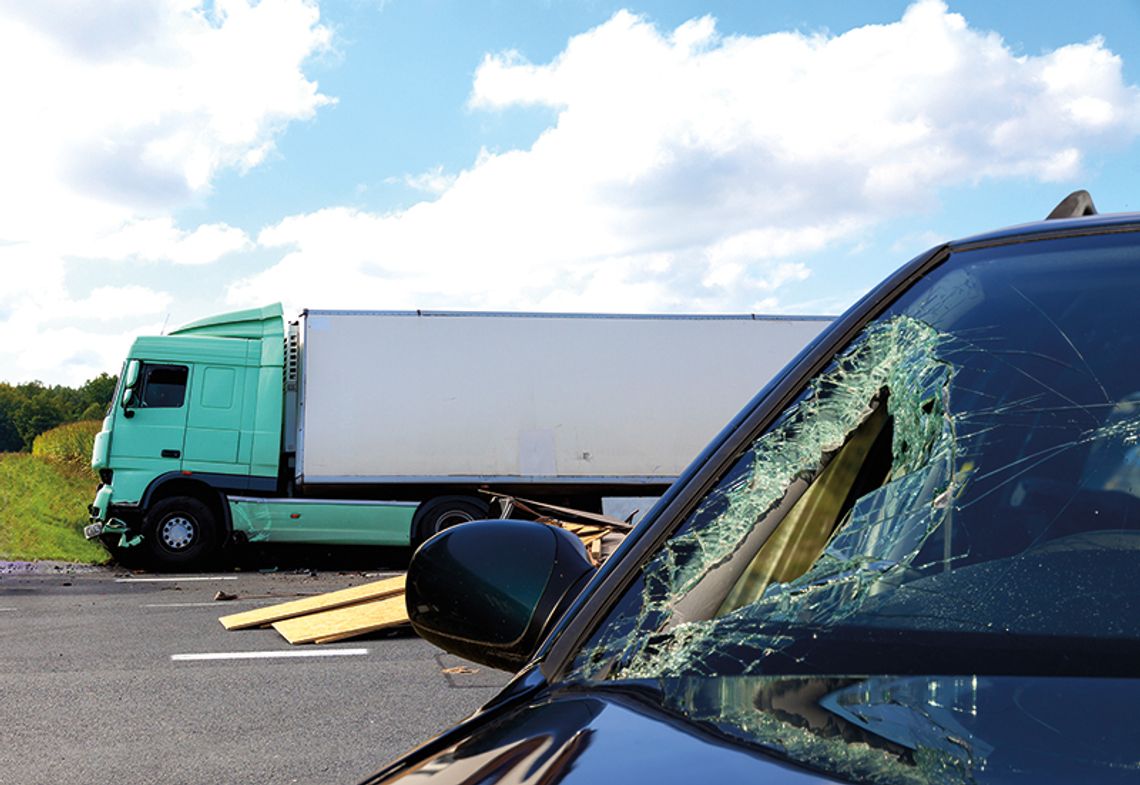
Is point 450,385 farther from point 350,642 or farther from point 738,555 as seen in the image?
point 738,555

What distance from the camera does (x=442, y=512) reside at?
16125mm

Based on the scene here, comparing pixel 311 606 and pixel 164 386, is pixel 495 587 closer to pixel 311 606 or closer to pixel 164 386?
pixel 311 606

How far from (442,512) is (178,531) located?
3424 millimetres

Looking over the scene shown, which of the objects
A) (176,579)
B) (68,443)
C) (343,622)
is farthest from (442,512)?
(68,443)

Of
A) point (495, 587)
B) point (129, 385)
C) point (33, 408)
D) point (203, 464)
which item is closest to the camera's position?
point (495, 587)

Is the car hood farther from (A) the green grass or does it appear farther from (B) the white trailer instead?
(A) the green grass

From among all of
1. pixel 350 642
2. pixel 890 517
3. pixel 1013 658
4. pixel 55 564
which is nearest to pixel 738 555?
pixel 890 517

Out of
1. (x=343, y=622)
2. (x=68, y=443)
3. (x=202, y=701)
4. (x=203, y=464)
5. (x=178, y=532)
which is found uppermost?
(x=68, y=443)

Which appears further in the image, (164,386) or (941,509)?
(164,386)

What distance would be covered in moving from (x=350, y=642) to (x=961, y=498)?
23.5 feet

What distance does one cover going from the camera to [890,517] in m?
1.47

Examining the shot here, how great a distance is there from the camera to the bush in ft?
92.9

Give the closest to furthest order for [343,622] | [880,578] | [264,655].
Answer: [880,578] → [264,655] → [343,622]

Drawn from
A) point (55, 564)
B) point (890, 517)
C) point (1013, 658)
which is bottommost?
point (55, 564)
